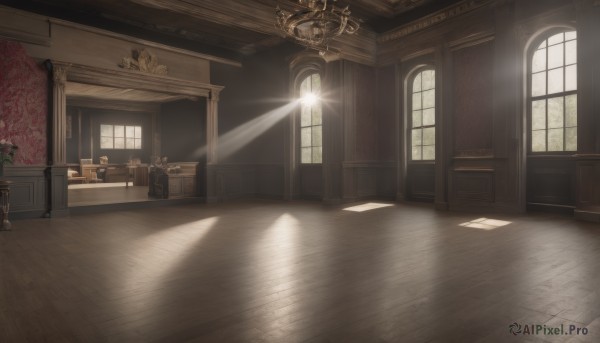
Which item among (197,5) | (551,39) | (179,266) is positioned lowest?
(179,266)

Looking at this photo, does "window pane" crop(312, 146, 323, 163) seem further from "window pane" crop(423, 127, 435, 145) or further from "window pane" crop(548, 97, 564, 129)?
"window pane" crop(548, 97, 564, 129)

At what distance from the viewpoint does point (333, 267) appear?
3279mm

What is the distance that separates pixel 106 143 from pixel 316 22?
48.5ft

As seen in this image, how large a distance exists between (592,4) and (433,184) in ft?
12.9

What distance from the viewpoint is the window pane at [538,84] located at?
6.41 meters

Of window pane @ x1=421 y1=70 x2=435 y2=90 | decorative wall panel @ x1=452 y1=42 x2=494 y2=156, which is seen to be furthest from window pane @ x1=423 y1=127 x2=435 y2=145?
window pane @ x1=421 y1=70 x2=435 y2=90

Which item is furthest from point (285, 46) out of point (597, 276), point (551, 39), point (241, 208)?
point (597, 276)

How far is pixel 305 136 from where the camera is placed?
928 cm

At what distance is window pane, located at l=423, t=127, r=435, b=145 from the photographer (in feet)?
26.2

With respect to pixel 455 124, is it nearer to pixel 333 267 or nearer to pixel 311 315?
pixel 333 267

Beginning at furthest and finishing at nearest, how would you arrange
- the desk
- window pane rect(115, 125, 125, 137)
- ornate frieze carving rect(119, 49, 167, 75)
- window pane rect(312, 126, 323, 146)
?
window pane rect(115, 125, 125, 137), the desk, window pane rect(312, 126, 323, 146), ornate frieze carving rect(119, 49, 167, 75)

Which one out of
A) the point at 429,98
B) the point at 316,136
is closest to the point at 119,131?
the point at 316,136

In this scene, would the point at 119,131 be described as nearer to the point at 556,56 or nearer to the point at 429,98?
the point at 429,98

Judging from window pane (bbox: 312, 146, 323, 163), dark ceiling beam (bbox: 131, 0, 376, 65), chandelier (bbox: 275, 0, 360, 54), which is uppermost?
dark ceiling beam (bbox: 131, 0, 376, 65)
